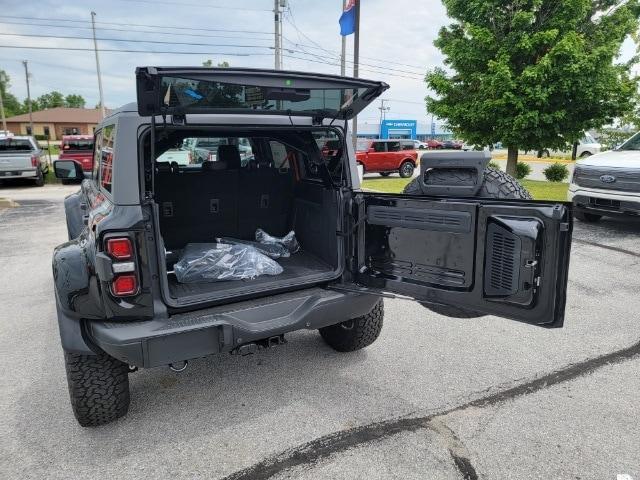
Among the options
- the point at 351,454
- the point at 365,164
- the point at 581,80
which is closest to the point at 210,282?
the point at 351,454

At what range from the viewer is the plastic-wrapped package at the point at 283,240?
148 inches

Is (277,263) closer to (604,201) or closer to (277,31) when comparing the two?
(604,201)

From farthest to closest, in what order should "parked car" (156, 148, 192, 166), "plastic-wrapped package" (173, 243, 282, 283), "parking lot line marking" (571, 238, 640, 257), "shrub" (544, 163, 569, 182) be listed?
"shrub" (544, 163, 569, 182), "parking lot line marking" (571, 238, 640, 257), "parked car" (156, 148, 192, 166), "plastic-wrapped package" (173, 243, 282, 283)

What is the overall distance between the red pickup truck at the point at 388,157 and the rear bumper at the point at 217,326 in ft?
51.3

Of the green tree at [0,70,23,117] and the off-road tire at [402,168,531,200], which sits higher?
the green tree at [0,70,23,117]

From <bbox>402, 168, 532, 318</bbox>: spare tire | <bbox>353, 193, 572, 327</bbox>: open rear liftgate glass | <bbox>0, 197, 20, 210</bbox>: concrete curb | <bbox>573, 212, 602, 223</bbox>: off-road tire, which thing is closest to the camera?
<bbox>353, 193, 572, 327</bbox>: open rear liftgate glass

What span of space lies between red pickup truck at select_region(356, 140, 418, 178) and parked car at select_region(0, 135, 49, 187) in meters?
11.3

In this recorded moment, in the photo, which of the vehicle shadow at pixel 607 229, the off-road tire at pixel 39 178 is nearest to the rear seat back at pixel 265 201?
the vehicle shadow at pixel 607 229

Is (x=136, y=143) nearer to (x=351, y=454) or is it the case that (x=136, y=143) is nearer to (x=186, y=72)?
(x=186, y=72)

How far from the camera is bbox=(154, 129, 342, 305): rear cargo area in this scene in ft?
10.6

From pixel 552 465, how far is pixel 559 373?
3.39 ft

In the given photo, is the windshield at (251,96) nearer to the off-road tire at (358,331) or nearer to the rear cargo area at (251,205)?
the rear cargo area at (251,205)

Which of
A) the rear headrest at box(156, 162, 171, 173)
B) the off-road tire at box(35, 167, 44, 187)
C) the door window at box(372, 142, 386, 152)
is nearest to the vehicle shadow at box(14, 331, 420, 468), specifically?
the rear headrest at box(156, 162, 171, 173)

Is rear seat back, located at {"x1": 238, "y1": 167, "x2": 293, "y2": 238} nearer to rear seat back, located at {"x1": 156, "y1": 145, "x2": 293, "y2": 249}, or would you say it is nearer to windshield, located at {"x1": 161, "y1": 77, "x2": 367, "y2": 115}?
rear seat back, located at {"x1": 156, "y1": 145, "x2": 293, "y2": 249}
